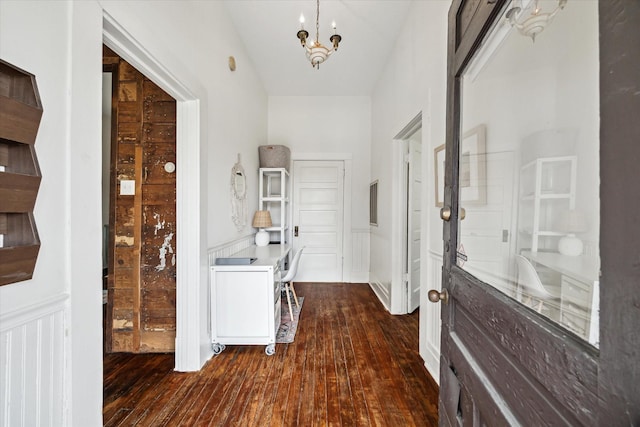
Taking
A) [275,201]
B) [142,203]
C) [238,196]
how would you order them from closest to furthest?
1. [142,203]
2. [238,196]
3. [275,201]

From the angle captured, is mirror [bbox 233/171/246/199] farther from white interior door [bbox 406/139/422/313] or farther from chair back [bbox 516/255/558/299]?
chair back [bbox 516/255/558/299]

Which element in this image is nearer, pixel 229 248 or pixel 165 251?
pixel 165 251

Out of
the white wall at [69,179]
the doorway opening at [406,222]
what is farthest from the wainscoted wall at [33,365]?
the doorway opening at [406,222]

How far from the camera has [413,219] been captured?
3070 millimetres

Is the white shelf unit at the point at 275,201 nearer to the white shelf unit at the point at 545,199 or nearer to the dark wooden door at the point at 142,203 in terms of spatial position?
the dark wooden door at the point at 142,203

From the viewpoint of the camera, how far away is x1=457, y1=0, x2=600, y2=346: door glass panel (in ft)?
1.53

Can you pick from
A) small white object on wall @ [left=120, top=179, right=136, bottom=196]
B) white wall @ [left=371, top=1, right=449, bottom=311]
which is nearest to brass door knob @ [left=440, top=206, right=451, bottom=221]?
white wall @ [left=371, top=1, right=449, bottom=311]

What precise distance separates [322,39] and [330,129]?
1482 millimetres

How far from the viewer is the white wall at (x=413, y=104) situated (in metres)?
1.87

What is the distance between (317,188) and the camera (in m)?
4.36

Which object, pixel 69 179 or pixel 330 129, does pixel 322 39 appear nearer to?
pixel 330 129

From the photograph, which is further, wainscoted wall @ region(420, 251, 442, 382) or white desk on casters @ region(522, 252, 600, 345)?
wainscoted wall @ region(420, 251, 442, 382)

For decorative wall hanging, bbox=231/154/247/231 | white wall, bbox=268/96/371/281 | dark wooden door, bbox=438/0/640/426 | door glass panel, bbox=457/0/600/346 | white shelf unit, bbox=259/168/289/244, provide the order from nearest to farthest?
1. dark wooden door, bbox=438/0/640/426
2. door glass panel, bbox=457/0/600/346
3. decorative wall hanging, bbox=231/154/247/231
4. white shelf unit, bbox=259/168/289/244
5. white wall, bbox=268/96/371/281

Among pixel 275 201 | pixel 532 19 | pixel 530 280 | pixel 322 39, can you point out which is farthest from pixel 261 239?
pixel 532 19
